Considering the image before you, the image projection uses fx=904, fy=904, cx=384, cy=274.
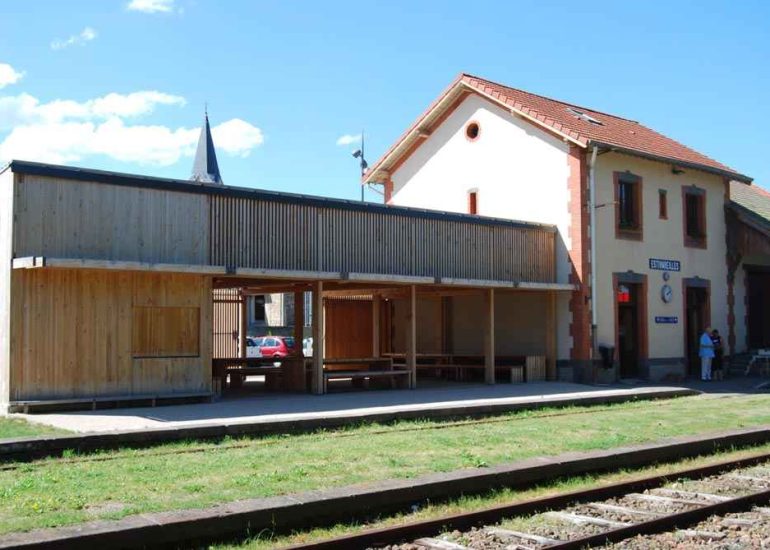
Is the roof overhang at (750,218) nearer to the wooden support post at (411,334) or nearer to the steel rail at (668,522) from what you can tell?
the wooden support post at (411,334)

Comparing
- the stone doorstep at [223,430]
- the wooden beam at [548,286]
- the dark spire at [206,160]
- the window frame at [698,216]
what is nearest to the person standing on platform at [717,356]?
the window frame at [698,216]

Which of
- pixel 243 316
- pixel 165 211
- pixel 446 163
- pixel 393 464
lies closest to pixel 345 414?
pixel 393 464

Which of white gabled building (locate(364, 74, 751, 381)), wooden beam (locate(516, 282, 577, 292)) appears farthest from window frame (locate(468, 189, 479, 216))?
wooden beam (locate(516, 282, 577, 292))

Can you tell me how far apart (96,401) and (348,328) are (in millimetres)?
12451

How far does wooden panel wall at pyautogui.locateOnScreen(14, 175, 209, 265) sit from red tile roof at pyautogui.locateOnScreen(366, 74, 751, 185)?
10.5 metres

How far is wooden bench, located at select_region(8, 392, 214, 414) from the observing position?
1413 cm

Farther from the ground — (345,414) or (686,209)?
(686,209)

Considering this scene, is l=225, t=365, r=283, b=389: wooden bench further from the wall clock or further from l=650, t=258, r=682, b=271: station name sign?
the wall clock

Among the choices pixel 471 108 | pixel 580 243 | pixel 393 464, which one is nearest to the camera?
pixel 393 464

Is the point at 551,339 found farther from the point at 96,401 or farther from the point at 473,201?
the point at 96,401

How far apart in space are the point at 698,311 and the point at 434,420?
14501mm

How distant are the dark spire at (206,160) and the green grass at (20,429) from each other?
35803mm

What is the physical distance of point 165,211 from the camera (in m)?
15.8

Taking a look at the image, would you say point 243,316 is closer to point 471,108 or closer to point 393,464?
point 471,108
